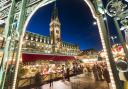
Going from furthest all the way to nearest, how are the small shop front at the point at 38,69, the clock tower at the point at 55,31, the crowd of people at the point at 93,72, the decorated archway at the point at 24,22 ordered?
the clock tower at the point at 55,31 < the small shop front at the point at 38,69 < the crowd of people at the point at 93,72 < the decorated archway at the point at 24,22

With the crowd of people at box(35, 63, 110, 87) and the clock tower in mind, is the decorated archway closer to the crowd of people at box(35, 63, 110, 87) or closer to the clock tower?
the crowd of people at box(35, 63, 110, 87)

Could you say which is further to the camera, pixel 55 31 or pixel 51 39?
pixel 55 31

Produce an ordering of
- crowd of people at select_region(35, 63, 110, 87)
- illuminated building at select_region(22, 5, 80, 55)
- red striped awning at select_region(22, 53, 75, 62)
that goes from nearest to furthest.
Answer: crowd of people at select_region(35, 63, 110, 87)
red striped awning at select_region(22, 53, 75, 62)
illuminated building at select_region(22, 5, 80, 55)

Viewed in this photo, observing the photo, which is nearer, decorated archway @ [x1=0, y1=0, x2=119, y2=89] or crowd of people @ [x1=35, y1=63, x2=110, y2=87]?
decorated archway @ [x1=0, y1=0, x2=119, y2=89]

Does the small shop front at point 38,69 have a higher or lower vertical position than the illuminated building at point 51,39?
lower

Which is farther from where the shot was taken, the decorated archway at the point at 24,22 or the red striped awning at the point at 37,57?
the red striped awning at the point at 37,57

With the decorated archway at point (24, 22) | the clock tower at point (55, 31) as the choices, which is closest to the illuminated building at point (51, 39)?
the clock tower at point (55, 31)

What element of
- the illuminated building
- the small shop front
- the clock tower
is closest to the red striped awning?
the small shop front

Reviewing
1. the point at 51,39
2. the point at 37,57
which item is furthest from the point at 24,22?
the point at 51,39

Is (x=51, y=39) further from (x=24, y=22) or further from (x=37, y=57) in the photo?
(x=24, y=22)

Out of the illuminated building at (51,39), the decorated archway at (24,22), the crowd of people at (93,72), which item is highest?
the illuminated building at (51,39)

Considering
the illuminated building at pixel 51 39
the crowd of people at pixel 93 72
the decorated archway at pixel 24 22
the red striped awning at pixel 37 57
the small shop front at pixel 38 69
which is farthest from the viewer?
the illuminated building at pixel 51 39

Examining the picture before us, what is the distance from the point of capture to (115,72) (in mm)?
1801

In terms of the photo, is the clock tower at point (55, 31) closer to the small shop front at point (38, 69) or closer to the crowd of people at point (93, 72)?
the crowd of people at point (93, 72)
